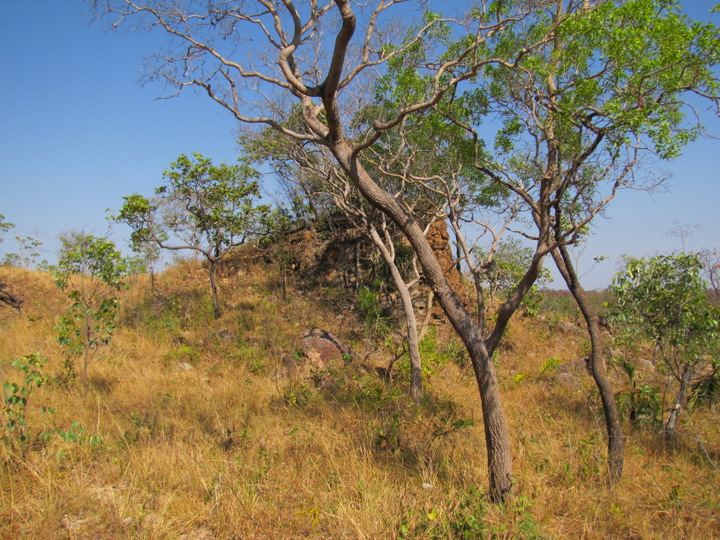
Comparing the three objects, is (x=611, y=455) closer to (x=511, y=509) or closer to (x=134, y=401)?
(x=511, y=509)

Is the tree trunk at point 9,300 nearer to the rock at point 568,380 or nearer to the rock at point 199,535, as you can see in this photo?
the rock at point 199,535

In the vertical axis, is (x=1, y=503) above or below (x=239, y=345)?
below

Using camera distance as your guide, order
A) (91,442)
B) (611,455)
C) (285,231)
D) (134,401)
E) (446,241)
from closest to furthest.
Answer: (91,442) < (611,455) < (134,401) < (446,241) < (285,231)

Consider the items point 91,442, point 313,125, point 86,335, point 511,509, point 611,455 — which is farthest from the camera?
point 86,335

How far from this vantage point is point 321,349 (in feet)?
29.1

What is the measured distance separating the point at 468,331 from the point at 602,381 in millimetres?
2115

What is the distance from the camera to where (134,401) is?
6.82m

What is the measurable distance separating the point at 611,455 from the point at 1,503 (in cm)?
552

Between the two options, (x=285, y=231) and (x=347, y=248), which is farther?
(x=285, y=231)

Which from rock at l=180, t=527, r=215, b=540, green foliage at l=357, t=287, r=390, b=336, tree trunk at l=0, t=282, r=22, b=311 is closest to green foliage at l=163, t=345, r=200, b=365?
green foliage at l=357, t=287, r=390, b=336

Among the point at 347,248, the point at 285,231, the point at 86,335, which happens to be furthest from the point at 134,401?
the point at 285,231

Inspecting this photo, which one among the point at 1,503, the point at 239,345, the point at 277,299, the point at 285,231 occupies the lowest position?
the point at 1,503

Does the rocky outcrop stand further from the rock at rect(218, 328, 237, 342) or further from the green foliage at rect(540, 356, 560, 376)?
the rock at rect(218, 328, 237, 342)

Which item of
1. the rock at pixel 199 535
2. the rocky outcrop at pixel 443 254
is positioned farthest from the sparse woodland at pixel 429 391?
the rocky outcrop at pixel 443 254
